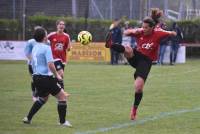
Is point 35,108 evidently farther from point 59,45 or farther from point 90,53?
point 90,53

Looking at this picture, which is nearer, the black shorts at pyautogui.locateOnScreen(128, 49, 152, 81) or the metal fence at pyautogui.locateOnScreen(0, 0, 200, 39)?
the black shorts at pyautogui.locateOnScreen(128, 49, 152, 81)

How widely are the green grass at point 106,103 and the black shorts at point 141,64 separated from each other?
0.90 m

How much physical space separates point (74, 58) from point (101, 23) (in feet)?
16.6

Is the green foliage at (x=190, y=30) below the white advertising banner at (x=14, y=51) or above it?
above

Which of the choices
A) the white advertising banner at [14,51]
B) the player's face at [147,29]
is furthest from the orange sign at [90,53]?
the player's face at [147,29]

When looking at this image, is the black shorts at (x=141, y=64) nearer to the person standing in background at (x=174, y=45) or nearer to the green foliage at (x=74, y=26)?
the person standing in background at (x=174, y=45)

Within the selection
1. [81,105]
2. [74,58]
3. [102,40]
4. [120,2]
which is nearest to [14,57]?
[74,58]

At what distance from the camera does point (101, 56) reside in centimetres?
3378

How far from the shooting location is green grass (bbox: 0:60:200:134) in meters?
11.8

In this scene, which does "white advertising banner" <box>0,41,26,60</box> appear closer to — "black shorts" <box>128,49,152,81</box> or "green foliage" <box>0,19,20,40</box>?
"green foliage" <box>0,19,20,40</box>

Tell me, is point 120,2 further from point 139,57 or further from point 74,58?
point 139,57

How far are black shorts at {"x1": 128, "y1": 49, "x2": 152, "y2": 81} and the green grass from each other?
2.96 ft

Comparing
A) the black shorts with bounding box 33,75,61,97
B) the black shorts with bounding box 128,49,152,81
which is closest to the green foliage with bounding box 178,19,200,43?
the black shorts with bounding box 128,49,152,81

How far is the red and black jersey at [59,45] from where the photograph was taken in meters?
16.2
